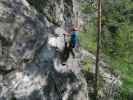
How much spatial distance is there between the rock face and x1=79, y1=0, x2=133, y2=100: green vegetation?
473 centimetres

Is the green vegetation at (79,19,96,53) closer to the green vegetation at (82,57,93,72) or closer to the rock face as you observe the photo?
the green vegetation at (82,57,93,72)

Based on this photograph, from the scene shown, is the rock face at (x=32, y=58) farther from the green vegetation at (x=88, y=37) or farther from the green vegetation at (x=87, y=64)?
the green vegetation at (x=88, y=37)

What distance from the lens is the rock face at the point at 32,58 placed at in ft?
40.6

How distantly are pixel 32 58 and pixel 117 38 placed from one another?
9.66 m

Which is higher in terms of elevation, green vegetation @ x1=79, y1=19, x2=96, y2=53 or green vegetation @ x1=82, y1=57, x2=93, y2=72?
green vegetation @ x1=79, y1=19, x2=96, y2=53

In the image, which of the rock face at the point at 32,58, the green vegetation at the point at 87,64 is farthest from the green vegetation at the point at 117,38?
the rock face at the point at 32,58

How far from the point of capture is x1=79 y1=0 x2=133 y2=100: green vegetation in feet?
64.3

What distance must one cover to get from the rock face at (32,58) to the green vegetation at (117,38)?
15.5 feet

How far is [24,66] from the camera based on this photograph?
1295cm

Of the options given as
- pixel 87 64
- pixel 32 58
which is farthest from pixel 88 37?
pixel 32 58

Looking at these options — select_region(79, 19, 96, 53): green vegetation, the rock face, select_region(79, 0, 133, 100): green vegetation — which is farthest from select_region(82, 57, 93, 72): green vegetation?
the rock face

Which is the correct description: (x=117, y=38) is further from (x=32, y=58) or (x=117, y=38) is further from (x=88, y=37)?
(x=32, y=58)

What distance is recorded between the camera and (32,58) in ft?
44.1

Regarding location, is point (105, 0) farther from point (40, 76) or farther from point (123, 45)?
point (40, 76)
